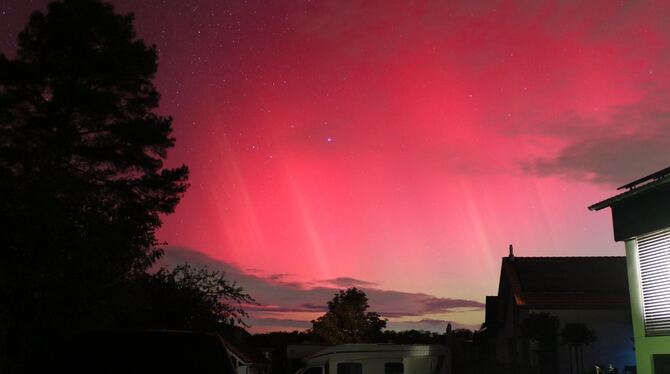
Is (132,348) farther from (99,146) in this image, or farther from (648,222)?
(99,146)

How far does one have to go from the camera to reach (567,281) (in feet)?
110

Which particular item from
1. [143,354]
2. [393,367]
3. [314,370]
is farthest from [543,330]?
[143,354]

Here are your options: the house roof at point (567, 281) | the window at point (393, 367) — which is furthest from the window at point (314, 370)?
the house roof at point (567, 281)

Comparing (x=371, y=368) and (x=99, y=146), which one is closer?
(x=371, y=368)

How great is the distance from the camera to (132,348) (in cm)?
613

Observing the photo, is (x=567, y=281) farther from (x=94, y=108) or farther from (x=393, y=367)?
(x=94, y=108)

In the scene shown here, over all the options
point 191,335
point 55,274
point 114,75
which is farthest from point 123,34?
point 191,335

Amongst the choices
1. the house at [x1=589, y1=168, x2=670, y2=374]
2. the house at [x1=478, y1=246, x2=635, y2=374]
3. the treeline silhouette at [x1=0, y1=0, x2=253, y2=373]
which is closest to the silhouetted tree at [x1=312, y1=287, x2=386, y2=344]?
the house at [x1=478, y1=246, x2=635, y2=374]

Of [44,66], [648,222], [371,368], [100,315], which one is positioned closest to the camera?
[648,222]

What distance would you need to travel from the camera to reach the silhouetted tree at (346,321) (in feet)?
177

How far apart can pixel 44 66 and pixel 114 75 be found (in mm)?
2499

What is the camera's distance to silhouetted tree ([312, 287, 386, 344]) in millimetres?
53875

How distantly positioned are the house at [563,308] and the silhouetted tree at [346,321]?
58.9 feet

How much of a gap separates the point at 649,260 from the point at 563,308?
61.5 feet
